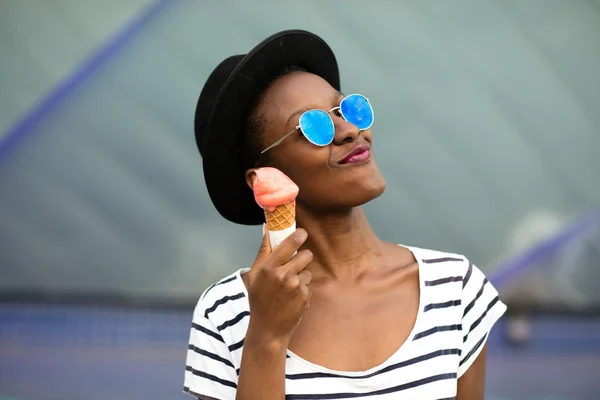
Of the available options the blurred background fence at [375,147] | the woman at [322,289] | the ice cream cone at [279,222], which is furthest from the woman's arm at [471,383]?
the blurred background fence at [375,147]

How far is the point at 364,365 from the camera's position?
1975mm

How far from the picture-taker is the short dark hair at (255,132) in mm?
2164

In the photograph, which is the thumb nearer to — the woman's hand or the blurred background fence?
the woman's hand

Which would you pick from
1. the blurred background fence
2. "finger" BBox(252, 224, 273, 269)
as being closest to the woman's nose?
"finger" BBox(252, 224, 273, 269)

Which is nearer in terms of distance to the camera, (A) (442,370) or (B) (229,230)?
(A) (442,370)

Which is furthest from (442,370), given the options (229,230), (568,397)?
(229,230)

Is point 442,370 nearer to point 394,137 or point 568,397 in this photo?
point 568,397

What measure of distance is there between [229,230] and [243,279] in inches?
151

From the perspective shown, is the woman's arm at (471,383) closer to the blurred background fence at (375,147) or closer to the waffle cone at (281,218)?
the waffle cone at (281,218)

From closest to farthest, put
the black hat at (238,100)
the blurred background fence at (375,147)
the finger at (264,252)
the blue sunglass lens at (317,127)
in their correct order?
the finger at (264,252) < the blue sunglass lens at (317,127) < the black hat at (238,100) < the blurred background fence at (375,147)

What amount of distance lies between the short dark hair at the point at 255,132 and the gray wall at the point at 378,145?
3.70 m

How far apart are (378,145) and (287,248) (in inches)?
168

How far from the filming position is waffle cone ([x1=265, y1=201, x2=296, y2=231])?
74.9 inches

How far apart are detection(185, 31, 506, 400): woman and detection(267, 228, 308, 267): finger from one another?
0.04 m
